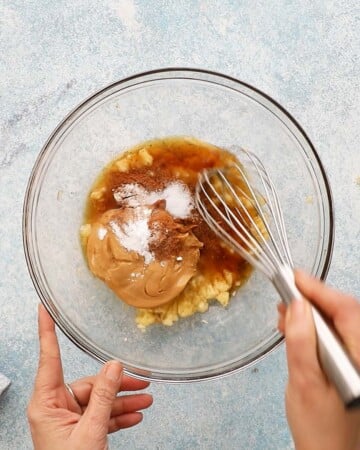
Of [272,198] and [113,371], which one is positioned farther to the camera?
[272,198]

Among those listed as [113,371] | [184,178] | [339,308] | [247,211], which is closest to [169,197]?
[184,178]

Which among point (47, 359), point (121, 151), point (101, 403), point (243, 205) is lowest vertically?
point (101, 403)

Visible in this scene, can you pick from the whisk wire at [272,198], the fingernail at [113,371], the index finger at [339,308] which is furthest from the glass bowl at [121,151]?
the index finger at [339,308]

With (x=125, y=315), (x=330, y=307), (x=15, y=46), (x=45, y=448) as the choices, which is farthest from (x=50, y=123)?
(x=330, y=307)

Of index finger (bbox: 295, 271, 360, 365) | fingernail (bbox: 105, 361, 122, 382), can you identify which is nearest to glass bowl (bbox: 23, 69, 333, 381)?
fingernail (bbox: 105, 361, 122, 382)

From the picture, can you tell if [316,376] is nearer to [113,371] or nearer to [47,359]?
[113,371]

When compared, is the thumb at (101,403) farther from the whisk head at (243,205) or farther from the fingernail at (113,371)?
the whisk head at (243,205)
